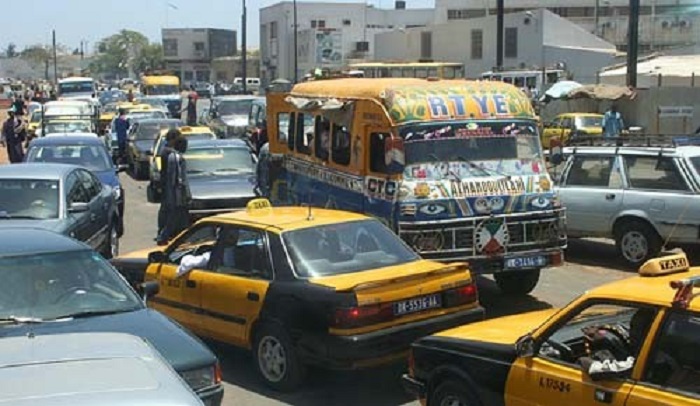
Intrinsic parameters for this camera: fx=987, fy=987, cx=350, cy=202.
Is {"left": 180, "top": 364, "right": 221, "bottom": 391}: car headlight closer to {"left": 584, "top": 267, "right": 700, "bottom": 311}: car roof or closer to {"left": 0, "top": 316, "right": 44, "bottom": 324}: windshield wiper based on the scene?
{"left": 0, "top": 316, "right": 44, "bottom": 324}: windshield wiper

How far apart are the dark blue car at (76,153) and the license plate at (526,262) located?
8.69 meters

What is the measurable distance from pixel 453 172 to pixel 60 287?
4.91 meters

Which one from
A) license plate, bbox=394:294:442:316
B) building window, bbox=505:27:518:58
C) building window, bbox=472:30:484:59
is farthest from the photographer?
building window, bbox=472:30:484:59

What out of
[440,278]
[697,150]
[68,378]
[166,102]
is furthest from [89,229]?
[166,102]

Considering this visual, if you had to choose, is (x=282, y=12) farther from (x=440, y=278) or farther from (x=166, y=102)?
(x=440, y=278)

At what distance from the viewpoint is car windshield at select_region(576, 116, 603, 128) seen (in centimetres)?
3250

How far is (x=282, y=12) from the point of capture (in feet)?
316

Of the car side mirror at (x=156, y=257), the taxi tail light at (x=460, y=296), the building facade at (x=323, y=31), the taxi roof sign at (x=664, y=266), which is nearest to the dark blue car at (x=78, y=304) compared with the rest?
the car side mirror at (x=156, y=257)

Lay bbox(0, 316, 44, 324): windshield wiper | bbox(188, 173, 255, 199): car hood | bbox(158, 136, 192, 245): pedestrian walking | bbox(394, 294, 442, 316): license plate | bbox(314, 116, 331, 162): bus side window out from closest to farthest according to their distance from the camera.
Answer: bbox(0, 316, 44, 324): windshield wiper < bbox(394, 294, 442, 316): license plate < bbox(314, 116, 331, 162): bus side window < bbox(158, 136, 192, 245): pedestrian walking < bbox(188, 173, 255, 199): car hood

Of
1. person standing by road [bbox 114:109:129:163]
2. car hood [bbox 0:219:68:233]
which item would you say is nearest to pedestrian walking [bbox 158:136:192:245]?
car hood [bbox 0:219:68:233]

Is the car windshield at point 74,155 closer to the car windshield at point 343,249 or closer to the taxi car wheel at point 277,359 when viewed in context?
the car windshield at point 343,249

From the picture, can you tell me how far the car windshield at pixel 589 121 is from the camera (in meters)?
32.5

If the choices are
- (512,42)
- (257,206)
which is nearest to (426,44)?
(512,42)

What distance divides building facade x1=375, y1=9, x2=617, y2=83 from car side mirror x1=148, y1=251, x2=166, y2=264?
50717mm
